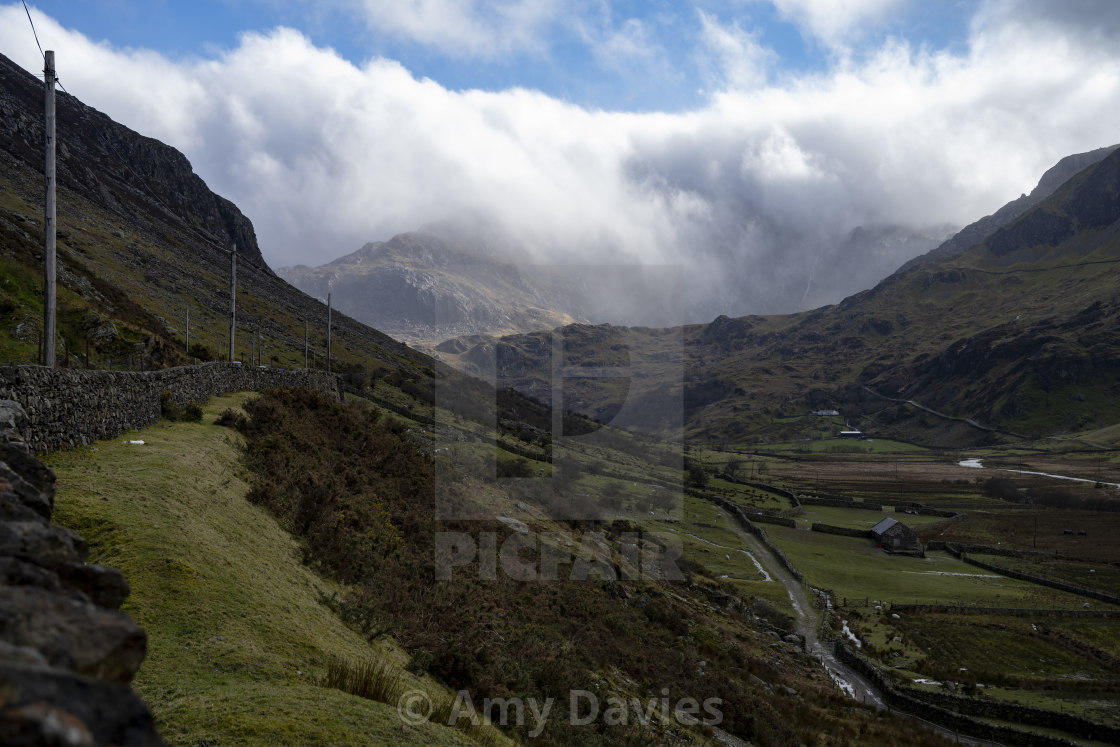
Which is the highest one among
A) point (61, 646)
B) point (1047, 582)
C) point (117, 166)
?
point (117, 166)

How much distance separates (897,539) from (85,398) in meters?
84.8

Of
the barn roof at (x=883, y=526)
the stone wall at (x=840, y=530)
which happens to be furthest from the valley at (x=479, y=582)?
the barn roof at (x=883, y=526)

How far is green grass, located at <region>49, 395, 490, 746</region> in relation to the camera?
6859 millimetres

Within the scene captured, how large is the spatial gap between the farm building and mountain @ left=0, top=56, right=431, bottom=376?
70.1 meters

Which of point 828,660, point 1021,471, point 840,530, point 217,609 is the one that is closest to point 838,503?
point 840,530

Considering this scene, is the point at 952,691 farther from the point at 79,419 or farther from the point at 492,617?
the point at 79,419

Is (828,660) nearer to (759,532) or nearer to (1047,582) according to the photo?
(759,532)

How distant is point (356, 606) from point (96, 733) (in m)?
10.5

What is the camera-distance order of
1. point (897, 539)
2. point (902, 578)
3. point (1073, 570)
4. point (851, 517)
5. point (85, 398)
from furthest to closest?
→ 1. point (851, 517)
2. point (897, 539)
3. point (1073, 570)
4. point (902, 578)
5. point (85, 398)

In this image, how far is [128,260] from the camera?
8706 cm

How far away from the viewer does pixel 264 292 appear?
118m

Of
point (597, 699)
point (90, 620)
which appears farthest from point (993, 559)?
point (90, 620)

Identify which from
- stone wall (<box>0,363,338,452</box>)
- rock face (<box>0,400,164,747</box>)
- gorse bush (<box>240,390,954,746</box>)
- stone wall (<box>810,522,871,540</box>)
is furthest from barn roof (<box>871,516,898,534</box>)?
rock face (<box>0,400,164,747</box>)

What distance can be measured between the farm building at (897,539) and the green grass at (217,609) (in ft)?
265
